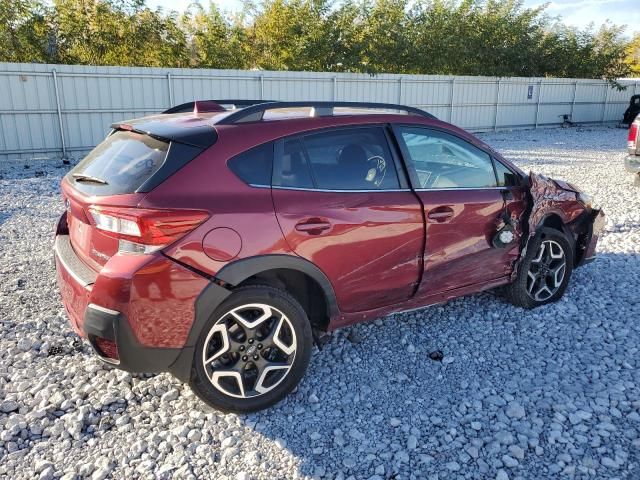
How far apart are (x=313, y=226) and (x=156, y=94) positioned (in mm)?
12059

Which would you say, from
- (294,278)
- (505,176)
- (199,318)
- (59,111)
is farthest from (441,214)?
(59,111)

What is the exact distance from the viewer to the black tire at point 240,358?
9.33 feet

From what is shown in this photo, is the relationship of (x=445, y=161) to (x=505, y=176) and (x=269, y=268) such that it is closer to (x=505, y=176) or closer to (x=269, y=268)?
(x=505, y=176)

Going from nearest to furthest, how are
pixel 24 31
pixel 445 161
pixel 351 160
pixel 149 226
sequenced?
1. pixel 149 226
2. pixel 351 160
3. pixel 445 161
4. pixel 24 31

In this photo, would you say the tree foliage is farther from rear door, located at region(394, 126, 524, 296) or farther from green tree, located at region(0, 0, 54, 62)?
rear door, located at region(394, 126, 524, 296)

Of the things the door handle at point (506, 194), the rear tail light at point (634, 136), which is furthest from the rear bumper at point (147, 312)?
the rear tail light at point (634, 136)

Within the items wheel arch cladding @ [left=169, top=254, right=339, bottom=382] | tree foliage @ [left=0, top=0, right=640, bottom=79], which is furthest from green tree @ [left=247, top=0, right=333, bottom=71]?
wheel arch cladding @ [left=169, top=254, right=339, bottom=382]

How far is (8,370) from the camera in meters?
3.48

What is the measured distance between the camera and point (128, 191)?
2.71 metres

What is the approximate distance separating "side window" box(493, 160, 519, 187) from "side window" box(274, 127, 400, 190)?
1.05 metres

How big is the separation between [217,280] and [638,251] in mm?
5072

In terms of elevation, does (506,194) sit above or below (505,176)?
below

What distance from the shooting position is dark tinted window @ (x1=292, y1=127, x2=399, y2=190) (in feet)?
10.5

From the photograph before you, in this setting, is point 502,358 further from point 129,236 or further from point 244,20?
point 244,20
